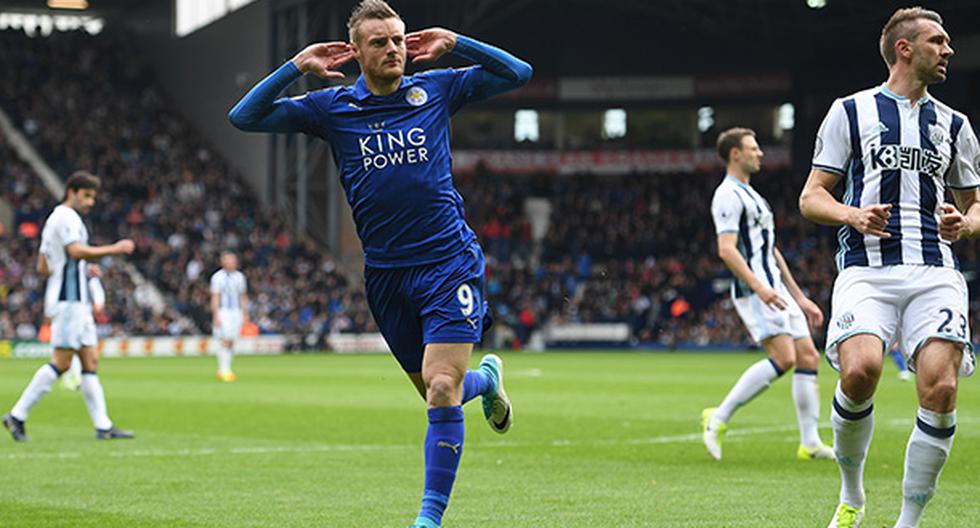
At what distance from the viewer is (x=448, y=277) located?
662 cm

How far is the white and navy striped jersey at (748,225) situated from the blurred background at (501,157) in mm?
29526

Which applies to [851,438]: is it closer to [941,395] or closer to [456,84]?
[941,395]

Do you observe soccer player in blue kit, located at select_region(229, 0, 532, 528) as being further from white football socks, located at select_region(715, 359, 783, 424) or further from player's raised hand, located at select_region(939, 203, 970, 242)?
white football socks, located at select_region(715, 359, 783, 424)

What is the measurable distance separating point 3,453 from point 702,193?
3919cm

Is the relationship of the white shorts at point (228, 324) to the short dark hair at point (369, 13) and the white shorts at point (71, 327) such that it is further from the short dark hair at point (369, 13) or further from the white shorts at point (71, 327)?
the short dark hair at point (369, 13)

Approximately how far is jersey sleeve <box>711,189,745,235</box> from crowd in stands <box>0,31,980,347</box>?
29.8m

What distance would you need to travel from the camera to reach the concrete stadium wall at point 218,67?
48.4m

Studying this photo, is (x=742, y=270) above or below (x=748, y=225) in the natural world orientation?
below

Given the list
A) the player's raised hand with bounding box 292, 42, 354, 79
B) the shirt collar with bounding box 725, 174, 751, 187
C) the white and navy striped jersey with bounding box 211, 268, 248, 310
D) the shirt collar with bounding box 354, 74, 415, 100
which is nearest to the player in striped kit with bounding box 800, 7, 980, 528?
the shirt collar with bounding box 354, 74, 415, 100

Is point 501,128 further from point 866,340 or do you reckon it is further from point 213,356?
point 866,340

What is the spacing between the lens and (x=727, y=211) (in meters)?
10.8

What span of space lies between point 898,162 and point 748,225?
14.6ft

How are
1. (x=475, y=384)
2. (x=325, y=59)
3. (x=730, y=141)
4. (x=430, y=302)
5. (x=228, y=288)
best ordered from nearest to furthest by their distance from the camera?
(x=430, y=302) → (x=325, y=59) → (x=475, y=384) → (x=730, y=141) → (x=228, y=288)

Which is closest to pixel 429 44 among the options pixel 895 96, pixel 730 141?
pixel 895 96
